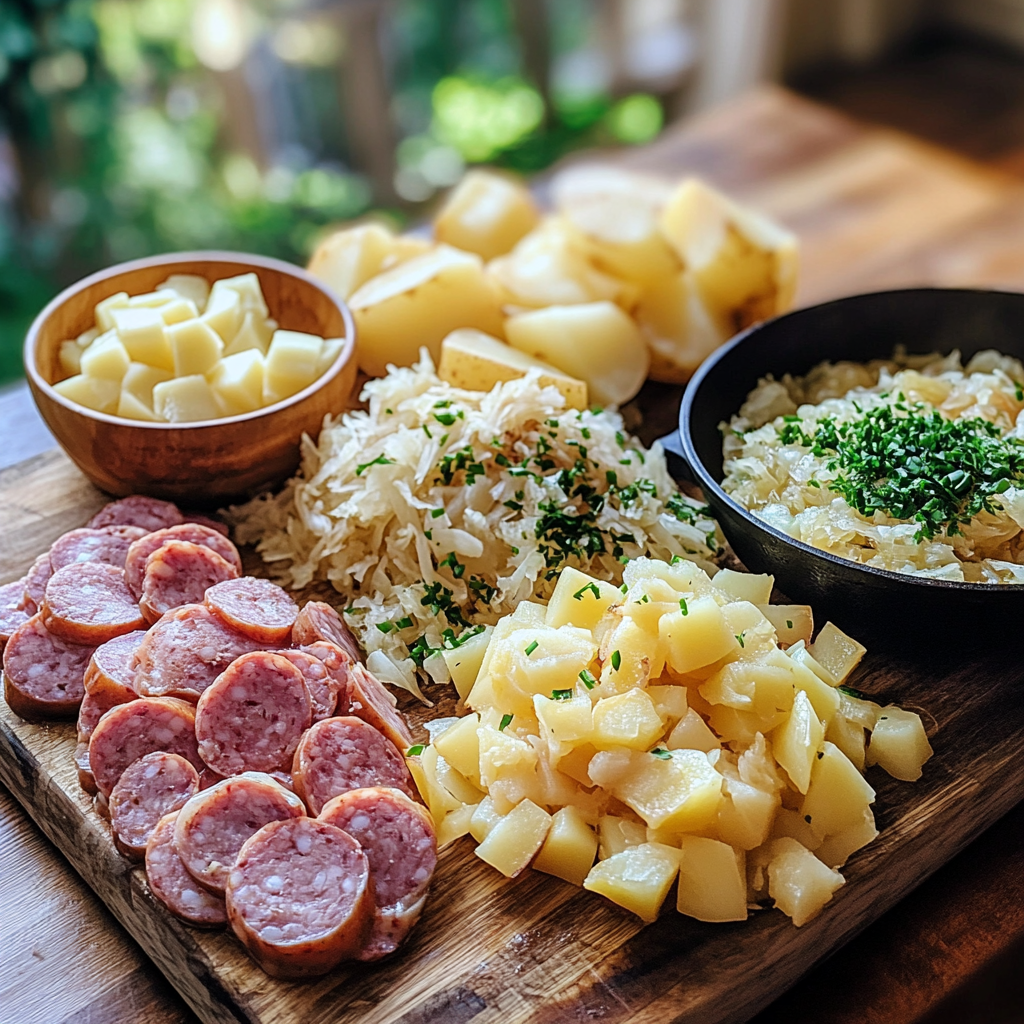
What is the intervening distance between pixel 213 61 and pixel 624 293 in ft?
8.25

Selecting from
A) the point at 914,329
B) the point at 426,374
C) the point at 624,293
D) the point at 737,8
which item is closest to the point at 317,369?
the point at 426,374

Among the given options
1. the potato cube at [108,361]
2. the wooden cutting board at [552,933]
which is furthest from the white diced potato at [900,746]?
the potato cube at [108,361]

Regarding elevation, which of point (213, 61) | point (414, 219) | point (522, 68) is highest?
point (213, 61)

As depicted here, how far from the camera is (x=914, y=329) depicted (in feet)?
7.19

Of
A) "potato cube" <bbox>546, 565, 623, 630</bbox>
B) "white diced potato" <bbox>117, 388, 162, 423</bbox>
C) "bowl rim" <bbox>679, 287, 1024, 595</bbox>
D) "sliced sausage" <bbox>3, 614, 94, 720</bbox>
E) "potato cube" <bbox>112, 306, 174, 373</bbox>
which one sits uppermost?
"potato cube" <bbox>112, 306, 174, 373</bbox>

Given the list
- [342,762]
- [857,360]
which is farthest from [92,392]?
[857,360]

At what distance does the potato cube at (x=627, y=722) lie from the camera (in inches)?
55.1

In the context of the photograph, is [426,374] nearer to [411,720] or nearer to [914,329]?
[411,720]

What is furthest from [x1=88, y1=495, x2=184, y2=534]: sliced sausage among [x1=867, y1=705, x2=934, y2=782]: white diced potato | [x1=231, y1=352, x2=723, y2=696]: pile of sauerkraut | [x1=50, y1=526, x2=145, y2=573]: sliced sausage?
[x1=867, y1=705, x2=934, y2=782]: white diced potato

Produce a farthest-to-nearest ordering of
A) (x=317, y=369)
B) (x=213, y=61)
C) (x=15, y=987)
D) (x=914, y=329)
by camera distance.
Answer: (x=213, y=61) < (x=914, y=329) < (x=317, y=369) < (x=15, y=987)

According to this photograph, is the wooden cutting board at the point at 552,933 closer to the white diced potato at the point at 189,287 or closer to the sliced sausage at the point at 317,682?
the sliced sausage at the point at 317,682

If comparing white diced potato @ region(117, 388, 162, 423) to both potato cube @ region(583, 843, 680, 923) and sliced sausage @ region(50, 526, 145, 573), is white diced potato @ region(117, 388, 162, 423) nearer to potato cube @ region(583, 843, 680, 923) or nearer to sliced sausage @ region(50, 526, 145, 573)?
sliced sausage @ region(50, 526, 145, 573)

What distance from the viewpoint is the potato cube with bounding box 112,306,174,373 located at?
6.46 ft

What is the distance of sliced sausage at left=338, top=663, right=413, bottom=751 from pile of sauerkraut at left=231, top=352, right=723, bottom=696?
12 centimetres
